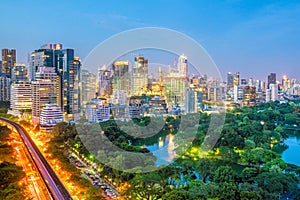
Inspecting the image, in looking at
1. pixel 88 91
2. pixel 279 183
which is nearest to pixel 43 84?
pixel 88 91

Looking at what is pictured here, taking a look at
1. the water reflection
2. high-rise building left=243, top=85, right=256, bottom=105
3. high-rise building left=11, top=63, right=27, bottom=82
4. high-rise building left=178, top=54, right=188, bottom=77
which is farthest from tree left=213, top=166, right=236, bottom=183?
high-rise building left=243, top=85, right=256, bottom=105

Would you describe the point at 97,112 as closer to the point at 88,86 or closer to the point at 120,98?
the point at 120,98

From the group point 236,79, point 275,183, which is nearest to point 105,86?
point 275,183

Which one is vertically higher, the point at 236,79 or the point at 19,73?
the point at 236,79

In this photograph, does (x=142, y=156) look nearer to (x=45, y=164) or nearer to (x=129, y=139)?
(x=45, y=164)

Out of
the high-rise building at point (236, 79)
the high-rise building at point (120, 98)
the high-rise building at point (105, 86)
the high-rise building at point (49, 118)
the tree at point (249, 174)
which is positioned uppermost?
the high-rise building at point (236, 79)

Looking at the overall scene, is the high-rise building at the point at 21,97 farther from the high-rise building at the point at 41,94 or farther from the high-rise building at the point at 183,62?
the high-rise building at the point at 183,62

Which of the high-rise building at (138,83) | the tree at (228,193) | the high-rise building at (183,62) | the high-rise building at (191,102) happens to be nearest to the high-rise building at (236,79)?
the high-rise building at (191,102)
